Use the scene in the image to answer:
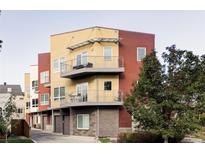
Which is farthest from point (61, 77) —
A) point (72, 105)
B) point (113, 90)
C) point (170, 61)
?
point (170, 61)

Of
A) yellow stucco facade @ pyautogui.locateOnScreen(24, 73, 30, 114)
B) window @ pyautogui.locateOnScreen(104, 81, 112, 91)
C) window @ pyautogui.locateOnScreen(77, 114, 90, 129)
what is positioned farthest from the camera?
yellow stucco facade @ pyautogui.locateOnScreen(24, 73, 30, 114)

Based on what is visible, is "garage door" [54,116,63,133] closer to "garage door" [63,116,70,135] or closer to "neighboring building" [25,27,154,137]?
"garage door" [63,116,70,135]

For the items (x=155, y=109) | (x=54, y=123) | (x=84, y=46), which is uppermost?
(x=84, y=46)

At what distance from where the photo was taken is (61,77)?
25578mm

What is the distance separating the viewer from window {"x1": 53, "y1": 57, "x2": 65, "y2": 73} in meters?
25.7

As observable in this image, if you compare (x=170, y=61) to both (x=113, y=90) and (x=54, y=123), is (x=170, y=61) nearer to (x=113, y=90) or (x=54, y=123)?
(x=113, y=90)

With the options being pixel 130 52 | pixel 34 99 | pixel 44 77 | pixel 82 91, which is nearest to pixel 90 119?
pixel 82 91

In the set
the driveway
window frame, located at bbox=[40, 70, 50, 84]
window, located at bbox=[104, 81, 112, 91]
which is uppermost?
window frame, located at bbox=[40, 70, 50, 84]

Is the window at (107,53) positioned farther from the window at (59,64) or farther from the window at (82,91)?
the window at (59,64)

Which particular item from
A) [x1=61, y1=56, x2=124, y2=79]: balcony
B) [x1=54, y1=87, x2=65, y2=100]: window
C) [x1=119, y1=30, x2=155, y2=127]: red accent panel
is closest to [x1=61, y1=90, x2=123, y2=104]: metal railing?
[x1=119, y1=30, x2=155, y2=127]: red accent panel

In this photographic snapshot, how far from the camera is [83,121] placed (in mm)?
23781

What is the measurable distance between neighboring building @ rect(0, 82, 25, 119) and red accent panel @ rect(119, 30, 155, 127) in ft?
20.6

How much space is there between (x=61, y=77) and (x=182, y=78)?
11.0 m

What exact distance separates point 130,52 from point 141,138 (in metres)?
7.19
